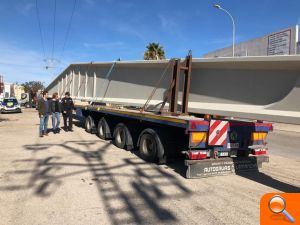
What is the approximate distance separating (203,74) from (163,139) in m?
1.77

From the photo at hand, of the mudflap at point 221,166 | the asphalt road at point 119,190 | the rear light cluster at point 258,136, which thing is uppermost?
the rear light cluster at point 258,136

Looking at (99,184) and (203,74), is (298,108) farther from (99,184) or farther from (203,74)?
(99,184)

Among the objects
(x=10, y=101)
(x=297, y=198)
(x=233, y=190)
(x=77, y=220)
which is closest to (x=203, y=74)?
(x=233, y=190)

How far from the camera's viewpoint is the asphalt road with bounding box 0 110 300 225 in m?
4.67

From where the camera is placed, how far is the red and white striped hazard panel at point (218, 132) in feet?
21.8

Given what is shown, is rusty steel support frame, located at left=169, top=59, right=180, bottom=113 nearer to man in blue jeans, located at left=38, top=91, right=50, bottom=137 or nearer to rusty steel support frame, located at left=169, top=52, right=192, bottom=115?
rusty steel support frame, located at left=169, top=52, right=192, bottom=115

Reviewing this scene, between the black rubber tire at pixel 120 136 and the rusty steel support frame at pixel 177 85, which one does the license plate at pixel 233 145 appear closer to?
the rusty steel support frame at pixel 177 85

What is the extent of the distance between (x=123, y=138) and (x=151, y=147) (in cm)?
201

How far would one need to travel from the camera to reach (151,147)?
814cm

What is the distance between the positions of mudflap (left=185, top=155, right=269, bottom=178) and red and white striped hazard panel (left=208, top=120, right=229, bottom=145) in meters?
0.42
